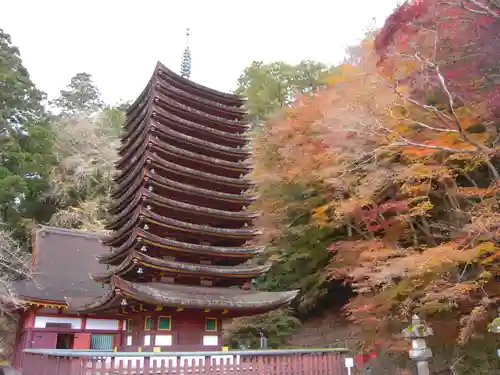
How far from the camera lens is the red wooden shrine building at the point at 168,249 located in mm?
11898

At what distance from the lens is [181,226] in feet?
42.1

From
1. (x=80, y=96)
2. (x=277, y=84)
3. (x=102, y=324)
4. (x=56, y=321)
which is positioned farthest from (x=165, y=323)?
(x=80, y=96)

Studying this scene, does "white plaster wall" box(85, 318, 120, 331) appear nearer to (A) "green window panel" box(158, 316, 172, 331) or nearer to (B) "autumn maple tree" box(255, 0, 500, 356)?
(A) "green window panel" box(158, 316, 172, 331)

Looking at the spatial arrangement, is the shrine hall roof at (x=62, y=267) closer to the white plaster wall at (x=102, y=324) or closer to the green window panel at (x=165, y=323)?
the white plaster wall at (x=102, y=324)

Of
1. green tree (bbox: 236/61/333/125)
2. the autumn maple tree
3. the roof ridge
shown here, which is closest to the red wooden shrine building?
the roof ridge

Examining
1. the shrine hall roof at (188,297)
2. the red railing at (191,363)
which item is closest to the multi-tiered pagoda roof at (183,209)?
the shrine hall roof at (188,297)

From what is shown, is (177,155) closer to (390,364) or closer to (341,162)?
(341,162)

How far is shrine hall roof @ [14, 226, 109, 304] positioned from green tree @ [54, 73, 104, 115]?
26.1 meters

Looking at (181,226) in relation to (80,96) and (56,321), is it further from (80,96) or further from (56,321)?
(80,96)

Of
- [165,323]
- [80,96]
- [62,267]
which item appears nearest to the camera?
[165,323]

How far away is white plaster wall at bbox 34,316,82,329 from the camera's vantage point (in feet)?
51.4

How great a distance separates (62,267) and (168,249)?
8633 mm

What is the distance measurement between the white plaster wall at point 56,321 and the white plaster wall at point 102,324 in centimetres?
34

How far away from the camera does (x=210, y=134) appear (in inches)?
610
